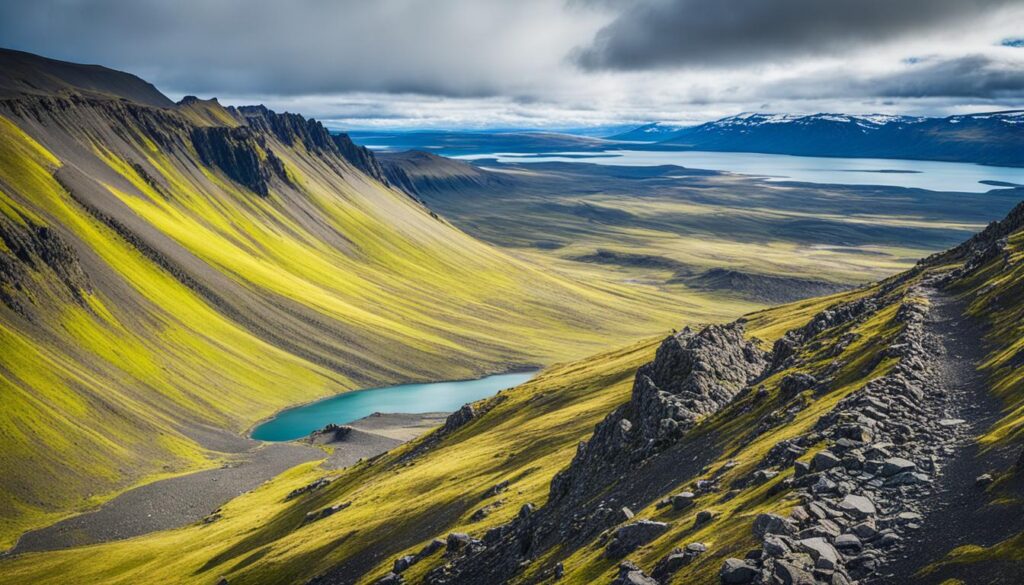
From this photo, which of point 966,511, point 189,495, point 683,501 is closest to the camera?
point 966,511

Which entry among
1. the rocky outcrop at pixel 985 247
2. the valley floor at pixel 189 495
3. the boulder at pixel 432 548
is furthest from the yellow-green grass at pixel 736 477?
the valley floor at pixel 189 495

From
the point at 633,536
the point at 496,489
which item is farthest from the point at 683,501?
the point at 496,489

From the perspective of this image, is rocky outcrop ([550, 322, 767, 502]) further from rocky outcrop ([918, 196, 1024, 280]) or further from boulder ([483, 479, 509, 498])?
rocky outcrop ([918, 196, 1024, 280])

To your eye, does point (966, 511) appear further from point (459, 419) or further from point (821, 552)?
point (459, 419)

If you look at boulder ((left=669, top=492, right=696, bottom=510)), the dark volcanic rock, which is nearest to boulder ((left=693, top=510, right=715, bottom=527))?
boulder ((left=669, top=492, right=696, bottom=510))

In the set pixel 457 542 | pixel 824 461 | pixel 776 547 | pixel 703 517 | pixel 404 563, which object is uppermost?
pixel 824 461

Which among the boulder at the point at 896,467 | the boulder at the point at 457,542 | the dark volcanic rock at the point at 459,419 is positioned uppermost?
the boulder at the point at 896,467

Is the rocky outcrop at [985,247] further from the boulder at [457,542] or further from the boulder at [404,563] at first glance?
the boulder at [404,563]

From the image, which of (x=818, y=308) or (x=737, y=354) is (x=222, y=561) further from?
(x=818, y=308)

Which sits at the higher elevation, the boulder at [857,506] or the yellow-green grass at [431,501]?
the boulder at [857,506]
